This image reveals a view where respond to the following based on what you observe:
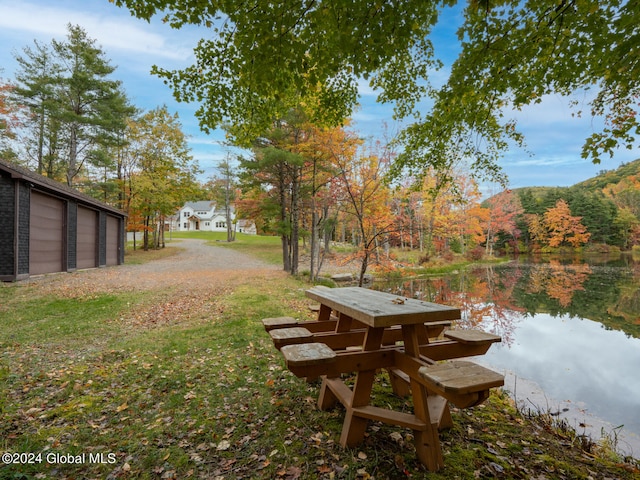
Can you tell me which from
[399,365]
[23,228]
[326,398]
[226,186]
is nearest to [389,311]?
[399,365]

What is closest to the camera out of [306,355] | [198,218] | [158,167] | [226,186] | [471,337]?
Answer: [306,355]

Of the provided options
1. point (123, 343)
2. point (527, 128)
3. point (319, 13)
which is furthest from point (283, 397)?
point (527, 128)

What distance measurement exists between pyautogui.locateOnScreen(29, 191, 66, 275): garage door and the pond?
43.6 ft

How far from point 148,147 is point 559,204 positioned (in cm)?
4202

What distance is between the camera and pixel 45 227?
35.8 feet

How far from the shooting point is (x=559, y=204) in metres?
34.4

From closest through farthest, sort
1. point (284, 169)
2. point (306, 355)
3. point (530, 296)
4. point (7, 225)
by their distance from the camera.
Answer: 1. point (306, 355)
2. point (7, 225)
3. point (530, 296)
4. point (284, 169)

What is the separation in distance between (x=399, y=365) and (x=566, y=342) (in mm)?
7112

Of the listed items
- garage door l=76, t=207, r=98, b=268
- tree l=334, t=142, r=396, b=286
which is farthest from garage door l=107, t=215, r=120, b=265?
tree l=334, t=142, r=396, b=286

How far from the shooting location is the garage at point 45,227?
361 inches

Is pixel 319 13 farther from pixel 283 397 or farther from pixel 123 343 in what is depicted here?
pixel 123 343

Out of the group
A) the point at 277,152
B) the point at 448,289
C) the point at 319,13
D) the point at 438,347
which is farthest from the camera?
the point at 448,289

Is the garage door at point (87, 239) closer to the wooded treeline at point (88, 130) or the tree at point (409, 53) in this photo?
the wooded treeline at point (88, 130)

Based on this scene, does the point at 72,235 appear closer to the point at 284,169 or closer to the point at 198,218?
the point at 284,169
